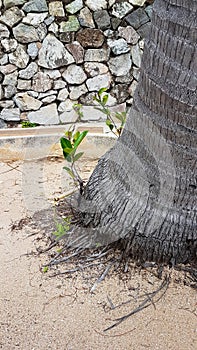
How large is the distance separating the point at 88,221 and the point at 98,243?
10cm

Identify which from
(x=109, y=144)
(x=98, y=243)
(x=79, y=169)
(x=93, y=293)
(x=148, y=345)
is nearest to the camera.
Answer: (x=148, y=345)

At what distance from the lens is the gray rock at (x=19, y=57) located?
3.10 meters

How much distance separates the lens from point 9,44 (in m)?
3.09

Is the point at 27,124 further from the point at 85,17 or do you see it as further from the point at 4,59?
the point at 85,17

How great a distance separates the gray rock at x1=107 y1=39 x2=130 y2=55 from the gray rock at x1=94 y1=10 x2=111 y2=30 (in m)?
0.10

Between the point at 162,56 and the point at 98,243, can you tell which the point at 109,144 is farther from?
the point at 162,56

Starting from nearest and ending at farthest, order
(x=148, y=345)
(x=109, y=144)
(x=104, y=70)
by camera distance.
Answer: (x=148, y=345)
(x=109, y=144)
(x=104, y=70)

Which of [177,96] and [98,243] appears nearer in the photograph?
[177,96]

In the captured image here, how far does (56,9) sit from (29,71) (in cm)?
43

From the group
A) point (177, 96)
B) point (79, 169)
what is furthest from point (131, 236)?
point (79, 169)

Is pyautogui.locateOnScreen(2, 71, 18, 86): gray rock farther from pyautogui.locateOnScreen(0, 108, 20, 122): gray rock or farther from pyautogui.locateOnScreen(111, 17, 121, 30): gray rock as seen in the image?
pyautogui.locateOnScreen(111, 17, 121, 30): gray rock

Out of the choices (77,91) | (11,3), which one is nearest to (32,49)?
(11,3)

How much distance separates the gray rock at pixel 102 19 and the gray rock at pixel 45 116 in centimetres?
60

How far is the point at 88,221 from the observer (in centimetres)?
178
